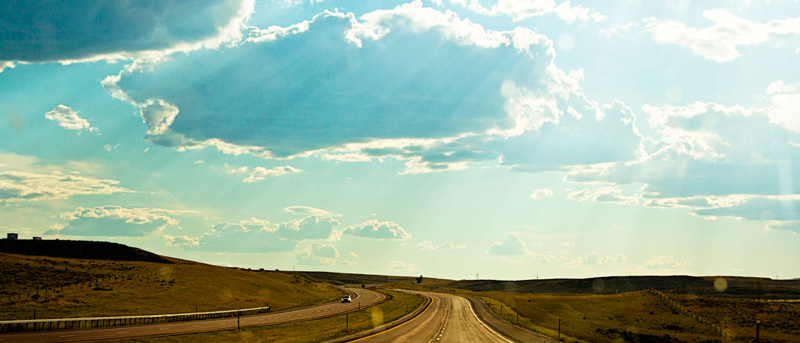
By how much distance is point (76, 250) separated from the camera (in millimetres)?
155000

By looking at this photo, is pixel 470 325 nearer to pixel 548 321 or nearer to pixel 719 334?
pixel 548 321

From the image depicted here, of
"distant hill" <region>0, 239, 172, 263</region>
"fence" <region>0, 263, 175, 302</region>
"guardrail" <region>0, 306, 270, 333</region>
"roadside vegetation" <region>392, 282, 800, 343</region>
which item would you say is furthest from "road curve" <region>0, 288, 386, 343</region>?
"distant hill" <region>0, 239, 172, 263</region>

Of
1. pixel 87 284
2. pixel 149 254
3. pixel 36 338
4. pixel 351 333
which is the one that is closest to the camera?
pixel 36 338

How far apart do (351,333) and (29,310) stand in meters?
41.0

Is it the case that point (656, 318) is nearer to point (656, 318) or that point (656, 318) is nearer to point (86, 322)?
point (656, 318)

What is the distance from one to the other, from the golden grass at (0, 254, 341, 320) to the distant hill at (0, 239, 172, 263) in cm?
3081

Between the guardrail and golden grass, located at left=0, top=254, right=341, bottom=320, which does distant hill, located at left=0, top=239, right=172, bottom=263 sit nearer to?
golden grass, located at left=0, top=254, right=341, bottom=320

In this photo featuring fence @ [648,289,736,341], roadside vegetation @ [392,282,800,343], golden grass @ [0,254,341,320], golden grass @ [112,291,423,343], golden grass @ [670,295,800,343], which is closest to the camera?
golden grass @ [112,291,423,343]

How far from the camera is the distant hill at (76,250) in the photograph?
149 meters

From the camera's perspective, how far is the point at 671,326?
8675 centimetres

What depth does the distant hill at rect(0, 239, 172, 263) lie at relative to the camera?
149 metres

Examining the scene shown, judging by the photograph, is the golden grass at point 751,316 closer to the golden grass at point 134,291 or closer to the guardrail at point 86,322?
the golden grass at point 134,291

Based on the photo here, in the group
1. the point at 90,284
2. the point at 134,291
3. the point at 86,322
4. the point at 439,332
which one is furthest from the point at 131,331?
the point at 90,284

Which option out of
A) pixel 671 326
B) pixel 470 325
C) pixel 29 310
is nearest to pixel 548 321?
pixel 671 326
